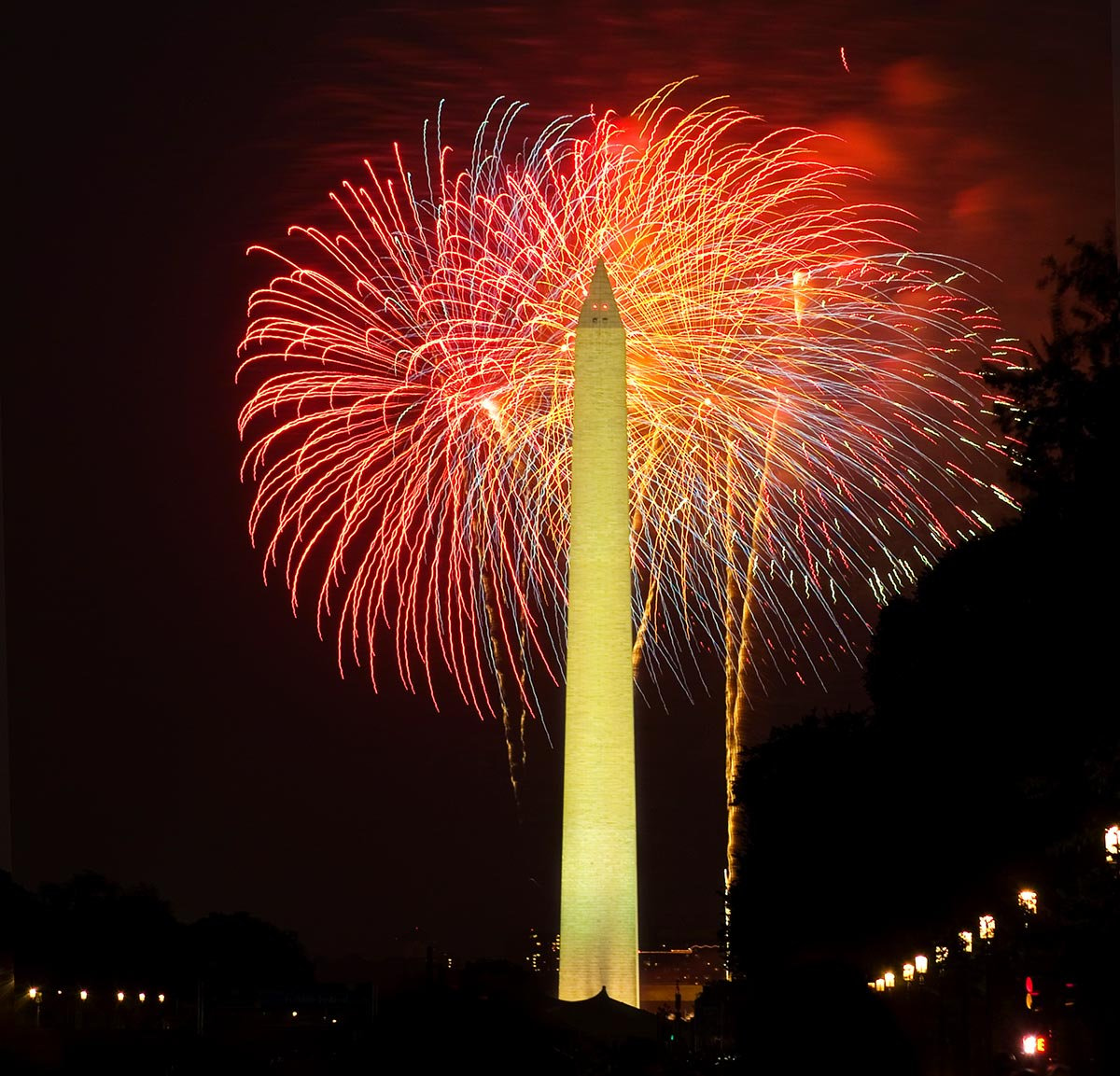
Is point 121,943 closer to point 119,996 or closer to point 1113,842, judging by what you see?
point 119,996

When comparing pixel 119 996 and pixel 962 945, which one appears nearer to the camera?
pixel 962 945

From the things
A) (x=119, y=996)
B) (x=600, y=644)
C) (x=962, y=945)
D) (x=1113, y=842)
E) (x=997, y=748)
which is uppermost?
(x=600, y=644)

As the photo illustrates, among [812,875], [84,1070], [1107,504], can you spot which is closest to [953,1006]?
[812,875]

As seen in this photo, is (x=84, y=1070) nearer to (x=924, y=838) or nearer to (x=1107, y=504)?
(x=1107, y=504)

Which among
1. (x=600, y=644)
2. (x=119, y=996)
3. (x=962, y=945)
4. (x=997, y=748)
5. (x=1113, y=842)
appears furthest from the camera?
(x=119, y=996)

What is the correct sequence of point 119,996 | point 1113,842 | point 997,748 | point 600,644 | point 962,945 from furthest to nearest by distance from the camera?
point 119,996 → point 600,644 → point 962,945 → point 997,748 → point 1113,842

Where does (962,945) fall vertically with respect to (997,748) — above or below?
below

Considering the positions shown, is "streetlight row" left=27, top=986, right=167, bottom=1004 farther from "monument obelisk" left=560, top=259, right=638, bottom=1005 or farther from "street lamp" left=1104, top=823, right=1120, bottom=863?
"street lamp" left=1104, top=823, right=1120, bottom=863

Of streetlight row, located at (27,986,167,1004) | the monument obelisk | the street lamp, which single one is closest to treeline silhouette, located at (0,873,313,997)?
streetlight row, located at (27,986,167,1004)

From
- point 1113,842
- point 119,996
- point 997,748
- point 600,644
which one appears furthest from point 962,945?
point 119,996
